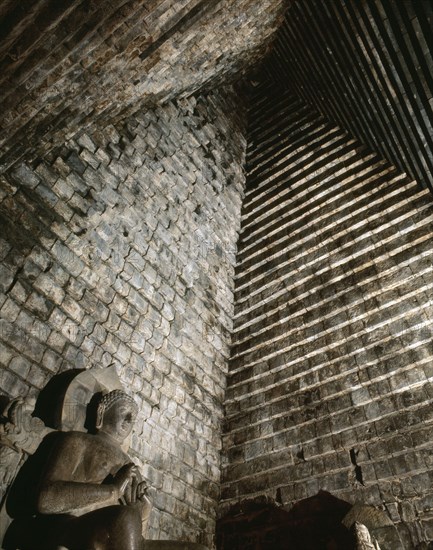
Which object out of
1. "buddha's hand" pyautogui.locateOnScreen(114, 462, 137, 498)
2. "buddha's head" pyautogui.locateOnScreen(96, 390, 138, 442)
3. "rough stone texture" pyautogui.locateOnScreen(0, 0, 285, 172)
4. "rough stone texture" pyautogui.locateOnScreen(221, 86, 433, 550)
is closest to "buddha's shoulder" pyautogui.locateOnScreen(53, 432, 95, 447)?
"buddha's head" pyautogui.locateOnScreen(96, 390, 138, 442)

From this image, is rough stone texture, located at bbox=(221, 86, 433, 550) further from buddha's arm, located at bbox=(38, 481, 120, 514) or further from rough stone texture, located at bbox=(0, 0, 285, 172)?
rough stone texture, located at bbox=(0, 0, 285, 172)

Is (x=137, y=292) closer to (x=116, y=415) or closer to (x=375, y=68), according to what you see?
(x=116, y=415)

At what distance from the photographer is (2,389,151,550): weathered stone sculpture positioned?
2.47 meters

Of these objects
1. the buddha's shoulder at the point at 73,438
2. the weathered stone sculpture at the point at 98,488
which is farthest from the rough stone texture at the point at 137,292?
the weathered stone sculpture at the point at 98,488

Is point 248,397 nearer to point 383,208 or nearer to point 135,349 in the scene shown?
point 135,349

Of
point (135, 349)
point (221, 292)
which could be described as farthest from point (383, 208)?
point (135, 349)

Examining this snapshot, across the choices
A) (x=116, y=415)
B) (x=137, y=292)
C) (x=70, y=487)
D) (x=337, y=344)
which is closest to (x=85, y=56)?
(x=137, y=292)

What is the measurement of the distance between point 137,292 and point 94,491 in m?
2.51

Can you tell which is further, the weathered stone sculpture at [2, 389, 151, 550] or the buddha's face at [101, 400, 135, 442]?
the buddha's face at [101, 400, 135, 442]

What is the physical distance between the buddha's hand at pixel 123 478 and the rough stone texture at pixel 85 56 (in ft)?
10.4

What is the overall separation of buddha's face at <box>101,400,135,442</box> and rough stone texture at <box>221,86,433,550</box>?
2108 mm

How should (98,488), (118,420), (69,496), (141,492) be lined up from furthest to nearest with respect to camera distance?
(118,420)
(141,492)
(98,488)
(69,496)

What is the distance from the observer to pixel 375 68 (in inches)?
221

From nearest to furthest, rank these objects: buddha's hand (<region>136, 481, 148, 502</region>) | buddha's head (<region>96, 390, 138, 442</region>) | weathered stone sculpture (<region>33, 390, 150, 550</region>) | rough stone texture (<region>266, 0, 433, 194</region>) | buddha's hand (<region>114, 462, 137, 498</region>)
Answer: weathered stone sculpture (<region>33, 390, 150, 550</region>) → buddha's hand (<region>114, 462, 137, 498</region>) → buddha's hand (<region>136, 481, 148, 502</region>) → buddha's head (<region>96, 390, 138, 442</region>) → rough stone texture (<region>266, 0, 433, 194</region>)
